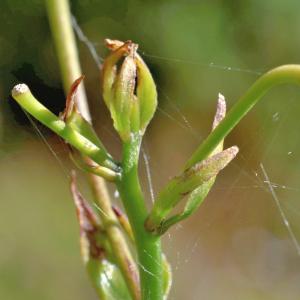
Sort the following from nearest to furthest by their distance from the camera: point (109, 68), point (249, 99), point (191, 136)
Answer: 1. point (249, 99)
2. point (109, 68)
3. point (191, 136)

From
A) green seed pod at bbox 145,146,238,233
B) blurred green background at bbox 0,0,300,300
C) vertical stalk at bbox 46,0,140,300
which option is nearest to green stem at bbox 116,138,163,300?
green seed pod at bbox 145,146,238,233

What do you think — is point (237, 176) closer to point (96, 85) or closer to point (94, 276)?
point (96, 85)

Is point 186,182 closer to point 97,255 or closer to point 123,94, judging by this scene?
point 123,94

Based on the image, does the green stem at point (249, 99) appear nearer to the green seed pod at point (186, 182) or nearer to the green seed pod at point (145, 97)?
the green seed pod at point (186, 182)

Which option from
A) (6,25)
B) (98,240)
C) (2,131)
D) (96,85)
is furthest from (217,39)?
(98,240)

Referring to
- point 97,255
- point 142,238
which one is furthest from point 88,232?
point 142,238
